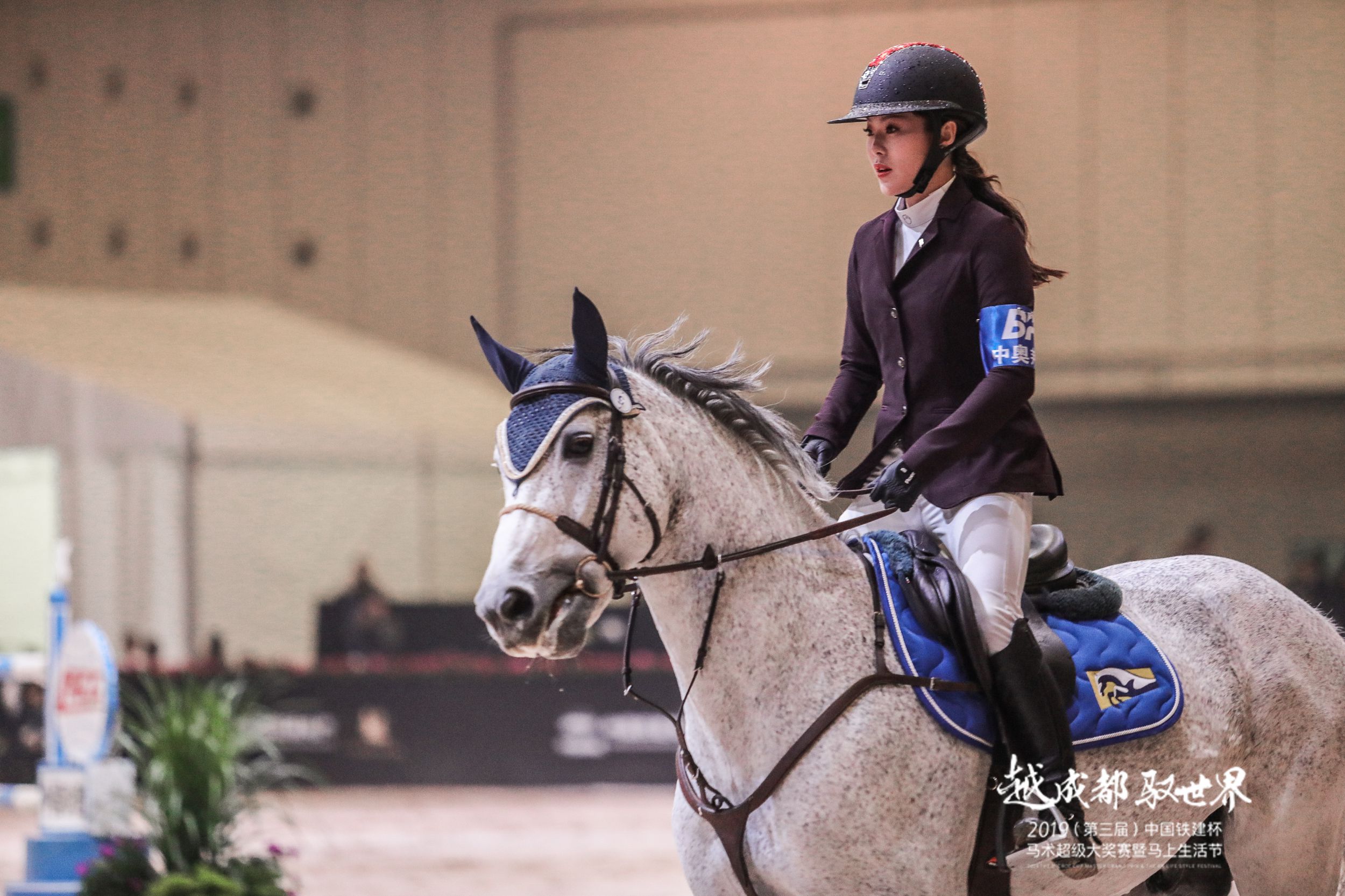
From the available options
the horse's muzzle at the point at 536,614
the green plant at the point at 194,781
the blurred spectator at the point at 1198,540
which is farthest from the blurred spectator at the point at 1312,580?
the horse's muzzle at the point at 536,614

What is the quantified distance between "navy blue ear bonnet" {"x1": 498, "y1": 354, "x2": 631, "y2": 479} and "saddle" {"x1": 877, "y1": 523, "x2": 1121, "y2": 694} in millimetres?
620

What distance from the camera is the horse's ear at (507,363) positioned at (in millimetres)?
2086

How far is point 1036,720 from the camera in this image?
2.13 metres

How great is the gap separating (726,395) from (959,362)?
408 millimetres

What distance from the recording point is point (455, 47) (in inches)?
418

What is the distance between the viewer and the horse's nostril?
1.83m

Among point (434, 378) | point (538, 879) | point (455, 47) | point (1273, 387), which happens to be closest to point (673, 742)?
point (538, 879)

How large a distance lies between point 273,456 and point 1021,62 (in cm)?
642

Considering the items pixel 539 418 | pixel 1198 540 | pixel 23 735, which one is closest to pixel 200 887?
pixel 539 418

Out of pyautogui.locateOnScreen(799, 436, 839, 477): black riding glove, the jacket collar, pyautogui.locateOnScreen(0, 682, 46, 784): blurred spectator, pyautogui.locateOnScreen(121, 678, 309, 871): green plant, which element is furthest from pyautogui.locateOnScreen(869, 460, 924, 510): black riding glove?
pyautogui.locateOnScreen(0, 682, 46, 784): blurred spectator

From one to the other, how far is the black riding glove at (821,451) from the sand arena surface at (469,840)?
2656 mm

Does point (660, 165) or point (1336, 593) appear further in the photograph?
point (660, 165)

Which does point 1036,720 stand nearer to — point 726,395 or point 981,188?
point 726,395

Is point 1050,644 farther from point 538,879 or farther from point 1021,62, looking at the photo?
point 1021,62
